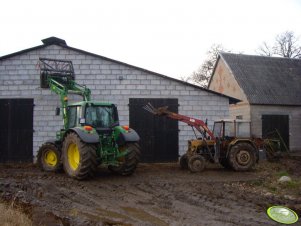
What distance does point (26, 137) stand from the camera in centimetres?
1552

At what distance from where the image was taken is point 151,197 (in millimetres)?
8859

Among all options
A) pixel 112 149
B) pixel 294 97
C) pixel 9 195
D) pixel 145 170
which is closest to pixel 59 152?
pixel 112 149

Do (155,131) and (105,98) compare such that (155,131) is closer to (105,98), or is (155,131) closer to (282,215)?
Answer: (105,98)

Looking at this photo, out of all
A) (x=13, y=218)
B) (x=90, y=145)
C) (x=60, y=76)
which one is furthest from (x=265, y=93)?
(x=13, y=218)

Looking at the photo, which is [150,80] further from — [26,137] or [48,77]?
[26,137]

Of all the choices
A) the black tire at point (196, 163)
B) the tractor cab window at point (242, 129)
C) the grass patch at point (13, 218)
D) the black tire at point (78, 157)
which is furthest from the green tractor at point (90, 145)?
the grass patch at point (13, 218)

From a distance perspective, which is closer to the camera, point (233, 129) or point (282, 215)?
point (282, 215)

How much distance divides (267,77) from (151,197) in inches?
739

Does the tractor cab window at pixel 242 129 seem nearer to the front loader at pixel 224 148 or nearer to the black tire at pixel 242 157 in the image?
the front loader at pixel 224 148

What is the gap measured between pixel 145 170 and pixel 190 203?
5384mm

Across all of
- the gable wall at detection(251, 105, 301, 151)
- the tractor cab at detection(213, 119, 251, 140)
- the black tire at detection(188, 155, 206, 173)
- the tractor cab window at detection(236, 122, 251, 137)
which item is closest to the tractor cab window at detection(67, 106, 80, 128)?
the black tire at detection(188, 155, 206, 173)

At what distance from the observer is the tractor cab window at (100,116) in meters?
11.7

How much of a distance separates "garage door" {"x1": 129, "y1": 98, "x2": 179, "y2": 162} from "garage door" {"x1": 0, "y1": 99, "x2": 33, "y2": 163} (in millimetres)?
4087

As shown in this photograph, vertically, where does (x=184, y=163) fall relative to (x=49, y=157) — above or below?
below
